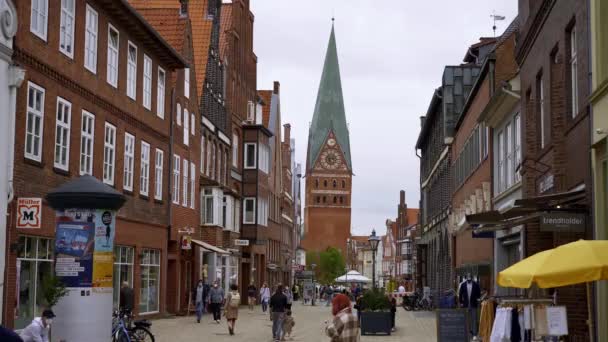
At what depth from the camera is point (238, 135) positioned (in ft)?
187

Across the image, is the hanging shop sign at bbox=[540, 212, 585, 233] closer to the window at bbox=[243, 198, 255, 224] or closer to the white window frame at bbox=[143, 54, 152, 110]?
the white window frame at bbox=[143, 54, 152, 110]

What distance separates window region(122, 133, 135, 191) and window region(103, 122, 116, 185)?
1305mm

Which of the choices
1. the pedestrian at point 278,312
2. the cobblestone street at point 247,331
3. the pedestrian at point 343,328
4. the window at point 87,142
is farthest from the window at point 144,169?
the pedestrian at point 343,328

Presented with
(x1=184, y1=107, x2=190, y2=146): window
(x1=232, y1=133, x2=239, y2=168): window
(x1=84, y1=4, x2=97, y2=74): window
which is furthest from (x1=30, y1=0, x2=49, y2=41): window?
(x1=232, y1=133, x2=239, y2=168): window

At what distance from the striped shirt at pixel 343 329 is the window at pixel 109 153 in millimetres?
18427

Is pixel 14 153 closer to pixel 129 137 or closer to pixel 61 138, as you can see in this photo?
pixel 61 138

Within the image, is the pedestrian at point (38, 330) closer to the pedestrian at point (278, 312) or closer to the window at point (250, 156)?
the pedestrian at point (278, 312)

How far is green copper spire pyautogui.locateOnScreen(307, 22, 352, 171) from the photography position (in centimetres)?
16375

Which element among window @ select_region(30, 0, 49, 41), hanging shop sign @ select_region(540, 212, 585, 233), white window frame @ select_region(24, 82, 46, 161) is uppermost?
window @ select_region(30, 0, 49, 41)

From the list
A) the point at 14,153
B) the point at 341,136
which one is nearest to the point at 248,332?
the point at 14,153

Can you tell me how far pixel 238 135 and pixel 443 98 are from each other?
13918 mm

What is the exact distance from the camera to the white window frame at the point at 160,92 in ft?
119

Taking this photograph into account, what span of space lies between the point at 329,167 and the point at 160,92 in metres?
129

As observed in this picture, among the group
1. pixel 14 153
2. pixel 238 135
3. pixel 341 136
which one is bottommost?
pixel 14 153
